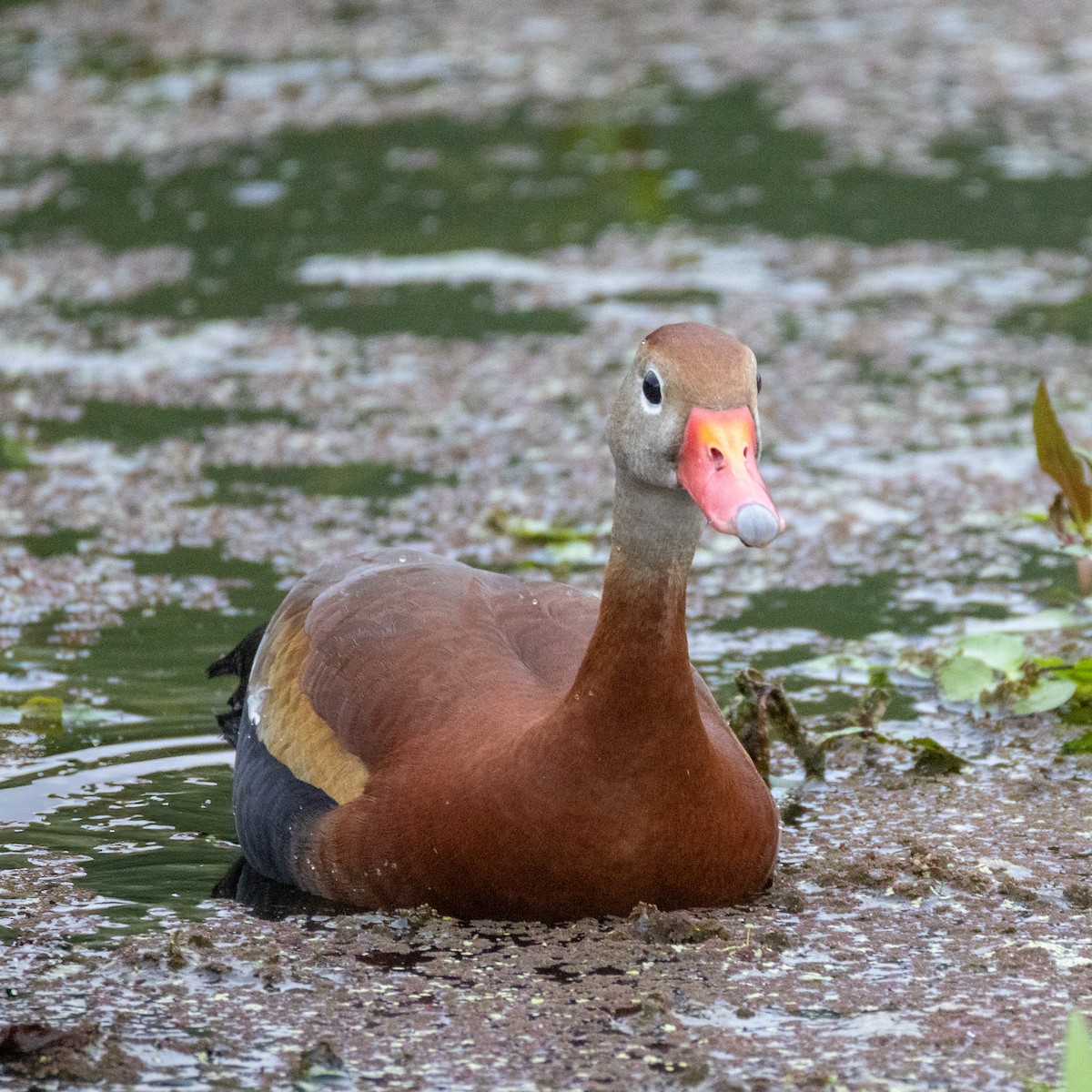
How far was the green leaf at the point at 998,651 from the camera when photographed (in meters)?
5.61

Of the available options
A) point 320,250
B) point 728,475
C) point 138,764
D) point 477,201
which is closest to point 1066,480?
point 728,475

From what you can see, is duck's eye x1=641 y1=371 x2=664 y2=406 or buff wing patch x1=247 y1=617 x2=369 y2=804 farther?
buff wing patch x1=247 y1=617 x2=369 y2=804

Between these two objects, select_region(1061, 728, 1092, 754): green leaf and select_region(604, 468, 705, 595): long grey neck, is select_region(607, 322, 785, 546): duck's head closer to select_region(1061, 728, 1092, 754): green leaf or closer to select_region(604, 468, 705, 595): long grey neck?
select_region(604, 468, 705, 595): long grey neck

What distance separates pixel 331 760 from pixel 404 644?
30 centimetres

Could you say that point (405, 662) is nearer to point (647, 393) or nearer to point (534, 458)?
point (647, 393)

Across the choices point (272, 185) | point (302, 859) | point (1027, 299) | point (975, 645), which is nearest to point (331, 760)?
point (302, 859)

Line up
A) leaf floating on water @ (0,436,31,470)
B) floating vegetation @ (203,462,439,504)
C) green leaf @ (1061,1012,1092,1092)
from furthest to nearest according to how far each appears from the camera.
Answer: leaf floating on water @ (0,436,31,470)
floating vegetation @ (203,462,439,504)
green leaf @ (1061,1012,1092,1092)

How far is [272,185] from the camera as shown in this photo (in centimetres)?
1172

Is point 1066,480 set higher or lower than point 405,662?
lower

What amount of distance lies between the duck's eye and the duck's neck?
0.17 m

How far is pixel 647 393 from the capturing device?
407 cm

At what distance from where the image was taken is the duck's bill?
3.71m

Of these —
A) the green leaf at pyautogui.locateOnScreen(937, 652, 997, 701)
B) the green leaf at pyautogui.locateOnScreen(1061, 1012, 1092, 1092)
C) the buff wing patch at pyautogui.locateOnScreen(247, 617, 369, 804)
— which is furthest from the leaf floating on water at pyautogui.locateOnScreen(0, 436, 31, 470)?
the green leaf at pyautogui.locateOnScreen(1061, 1012, 1092, 1092)

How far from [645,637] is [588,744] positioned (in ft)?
0.81
